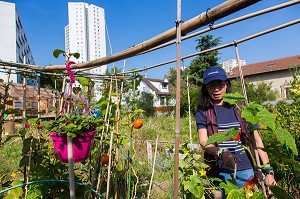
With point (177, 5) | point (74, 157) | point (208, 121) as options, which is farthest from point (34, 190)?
point (177, 5)

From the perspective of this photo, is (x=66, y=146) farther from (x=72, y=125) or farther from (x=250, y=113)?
(x=250, y=113)

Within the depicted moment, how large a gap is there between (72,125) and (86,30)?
2.26 ft

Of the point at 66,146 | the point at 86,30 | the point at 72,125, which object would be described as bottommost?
the point at 66,146

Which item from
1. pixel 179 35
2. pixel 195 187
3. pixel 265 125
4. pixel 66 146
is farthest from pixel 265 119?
pixel 66 146

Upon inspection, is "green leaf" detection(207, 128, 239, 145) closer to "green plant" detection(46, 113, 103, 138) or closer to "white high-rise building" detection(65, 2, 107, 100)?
"green plant" detection(46, 113, 103, 138)

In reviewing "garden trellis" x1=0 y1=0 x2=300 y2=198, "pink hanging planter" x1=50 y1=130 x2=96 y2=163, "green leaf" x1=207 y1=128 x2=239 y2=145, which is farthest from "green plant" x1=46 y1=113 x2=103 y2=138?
"green leaf" x1=207 y1=128 x2=239 y2=145

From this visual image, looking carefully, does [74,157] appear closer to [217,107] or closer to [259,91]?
[217,107]

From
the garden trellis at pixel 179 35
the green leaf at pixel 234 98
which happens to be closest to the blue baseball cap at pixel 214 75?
the garden trellis at pixel 179 35

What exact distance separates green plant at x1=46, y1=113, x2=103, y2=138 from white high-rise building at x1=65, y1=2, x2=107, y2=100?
0.45 m

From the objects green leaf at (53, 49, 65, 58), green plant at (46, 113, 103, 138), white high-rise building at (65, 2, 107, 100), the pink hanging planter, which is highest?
white high-rise building at (65, 2, 107, 100)

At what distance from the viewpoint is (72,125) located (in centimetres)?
136

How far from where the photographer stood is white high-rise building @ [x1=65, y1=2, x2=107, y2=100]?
1.69m

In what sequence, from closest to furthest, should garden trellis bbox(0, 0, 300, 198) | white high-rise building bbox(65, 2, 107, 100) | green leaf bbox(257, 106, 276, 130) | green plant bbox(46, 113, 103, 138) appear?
green leaf bbox(257, 106, 276, 130) < garden trellis bbox(0, 0, 300, 198) < green plant bbox(46, 113, 103, 138) < white high-rise building bbox(65, 2, 107, 100)

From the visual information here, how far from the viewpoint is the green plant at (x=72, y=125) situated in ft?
4.45
